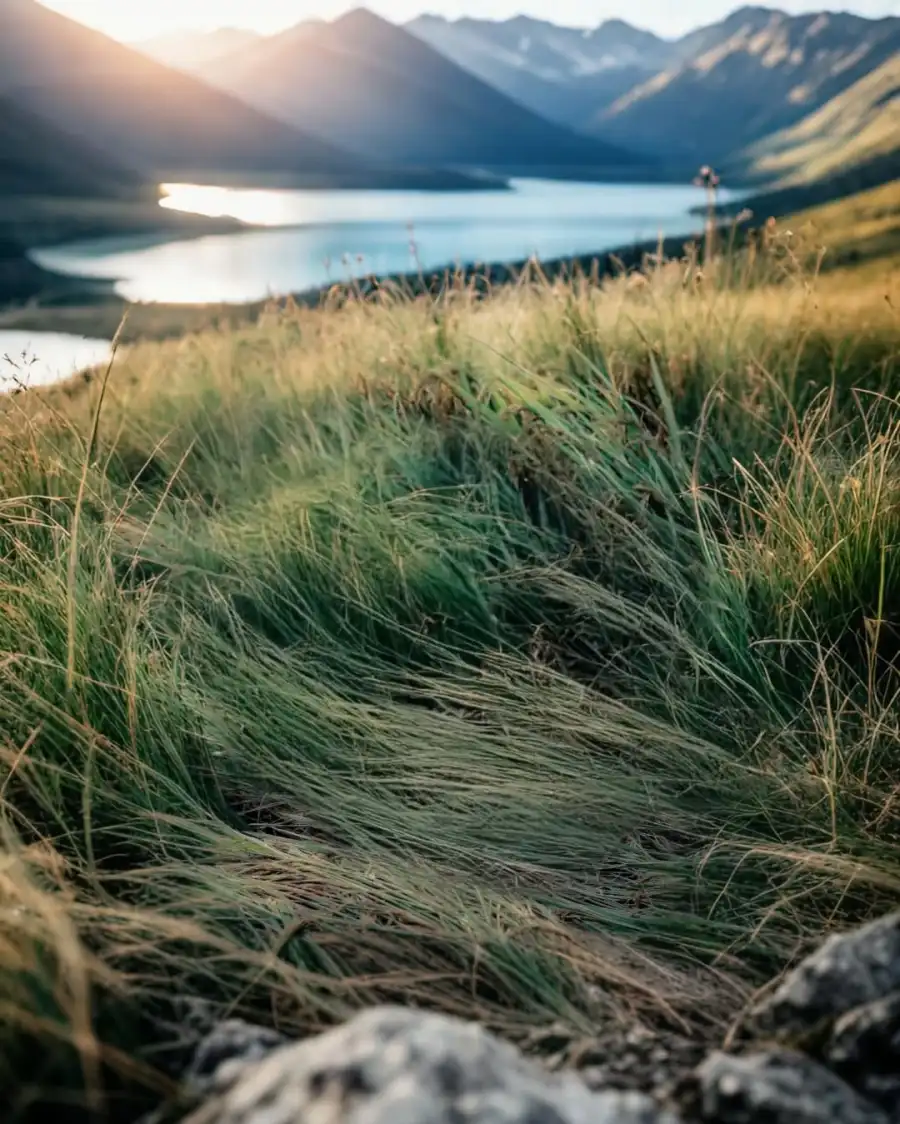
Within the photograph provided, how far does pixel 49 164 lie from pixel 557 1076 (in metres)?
17.1

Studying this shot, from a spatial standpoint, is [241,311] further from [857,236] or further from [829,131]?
[829,131]

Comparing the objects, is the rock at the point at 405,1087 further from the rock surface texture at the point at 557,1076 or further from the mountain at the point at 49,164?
the mountain at the point at 49,164

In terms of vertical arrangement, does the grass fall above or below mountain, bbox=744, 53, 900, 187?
below

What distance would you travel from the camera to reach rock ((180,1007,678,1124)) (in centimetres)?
65

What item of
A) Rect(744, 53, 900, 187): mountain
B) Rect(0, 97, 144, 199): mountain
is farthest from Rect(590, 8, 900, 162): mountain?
Rect(0, 97, 144, 199): mountain

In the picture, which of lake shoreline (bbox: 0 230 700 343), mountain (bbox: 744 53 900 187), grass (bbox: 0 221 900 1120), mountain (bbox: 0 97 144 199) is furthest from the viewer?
mountain (bbox: 744 53 900 187)

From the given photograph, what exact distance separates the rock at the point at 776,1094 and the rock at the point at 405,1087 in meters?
0.05

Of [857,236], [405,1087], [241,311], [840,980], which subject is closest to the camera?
[405,1087]

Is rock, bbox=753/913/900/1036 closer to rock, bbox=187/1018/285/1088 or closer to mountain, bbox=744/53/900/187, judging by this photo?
rock, bbox=187/1018/285/1088

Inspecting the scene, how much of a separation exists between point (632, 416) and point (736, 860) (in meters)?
1.27

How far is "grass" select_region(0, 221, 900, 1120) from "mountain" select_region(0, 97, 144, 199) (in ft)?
23.7

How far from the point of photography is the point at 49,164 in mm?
15188

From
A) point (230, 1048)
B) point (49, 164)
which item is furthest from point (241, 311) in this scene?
point (49, 164)

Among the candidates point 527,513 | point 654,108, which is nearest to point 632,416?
point 527,513
